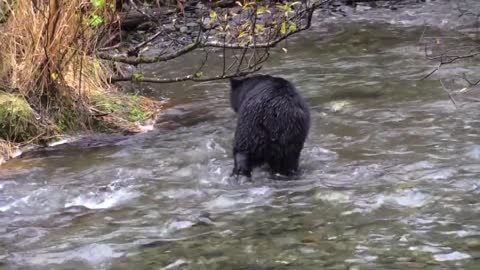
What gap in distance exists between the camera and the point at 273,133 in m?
5.34

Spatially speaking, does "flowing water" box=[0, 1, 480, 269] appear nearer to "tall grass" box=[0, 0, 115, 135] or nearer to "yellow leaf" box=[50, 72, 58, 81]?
"tall grass" box=[0, 0, 115, 135]

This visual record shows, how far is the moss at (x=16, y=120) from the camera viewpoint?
6.63m

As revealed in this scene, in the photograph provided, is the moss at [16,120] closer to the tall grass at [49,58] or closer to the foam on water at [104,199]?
the tall grass at [49,58]

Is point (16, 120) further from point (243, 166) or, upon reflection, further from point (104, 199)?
point (243, 166)

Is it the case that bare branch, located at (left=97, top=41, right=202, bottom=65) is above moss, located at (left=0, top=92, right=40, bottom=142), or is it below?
above

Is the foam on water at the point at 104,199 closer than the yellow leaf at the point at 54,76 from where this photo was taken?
Yes

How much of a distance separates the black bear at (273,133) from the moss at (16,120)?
2311 mm

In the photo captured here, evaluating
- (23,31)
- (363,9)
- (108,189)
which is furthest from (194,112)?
(363,9)

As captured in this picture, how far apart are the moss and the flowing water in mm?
401

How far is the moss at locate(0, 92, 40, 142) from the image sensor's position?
663 cm

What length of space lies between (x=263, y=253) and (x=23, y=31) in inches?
158

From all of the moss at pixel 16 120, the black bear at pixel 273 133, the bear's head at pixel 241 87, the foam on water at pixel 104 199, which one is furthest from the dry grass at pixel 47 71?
the black bear at pixel 273 133

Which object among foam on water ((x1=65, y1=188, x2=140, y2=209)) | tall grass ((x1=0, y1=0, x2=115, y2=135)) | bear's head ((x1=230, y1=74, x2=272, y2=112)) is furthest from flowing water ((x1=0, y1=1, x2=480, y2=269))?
tall grass ((x1=0, y1=0, x2=115, y2=135))

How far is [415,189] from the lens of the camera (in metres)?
4.86
